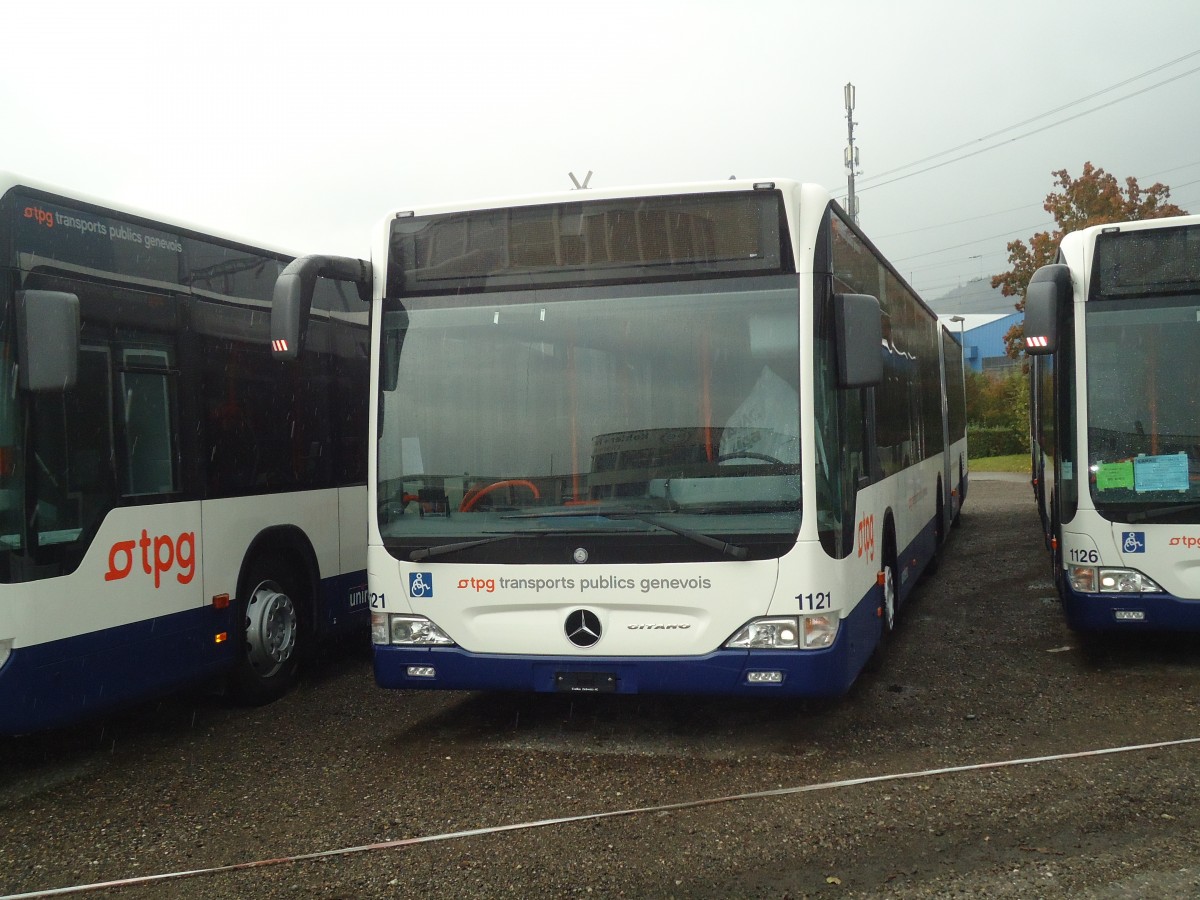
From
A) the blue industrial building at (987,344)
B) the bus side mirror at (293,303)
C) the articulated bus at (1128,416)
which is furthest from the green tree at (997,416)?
the bus side mirror at (293,303)

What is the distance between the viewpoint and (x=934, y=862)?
4.49 meters

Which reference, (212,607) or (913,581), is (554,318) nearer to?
(212,607)

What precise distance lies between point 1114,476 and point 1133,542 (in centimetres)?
43

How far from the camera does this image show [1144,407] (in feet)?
24.8

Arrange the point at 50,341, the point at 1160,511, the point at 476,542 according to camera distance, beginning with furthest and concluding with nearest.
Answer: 1. the point at 1160,511
2. the point at 476,542
3. the point at 50,341

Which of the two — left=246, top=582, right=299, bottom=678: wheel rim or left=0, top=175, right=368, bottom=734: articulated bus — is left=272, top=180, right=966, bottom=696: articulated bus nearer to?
left=0, top=175, right=368, bottom=734: articulated bus

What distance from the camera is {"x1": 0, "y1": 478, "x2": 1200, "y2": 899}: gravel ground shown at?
14.7 ft

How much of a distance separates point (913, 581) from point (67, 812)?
6.77 m

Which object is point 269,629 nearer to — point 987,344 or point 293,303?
point 293,303

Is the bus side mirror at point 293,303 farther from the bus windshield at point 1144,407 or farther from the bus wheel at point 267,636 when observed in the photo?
the bus windshield at point 1144,407

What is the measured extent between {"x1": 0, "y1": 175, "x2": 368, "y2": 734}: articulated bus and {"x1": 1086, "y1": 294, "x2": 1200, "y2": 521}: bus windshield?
16.9 ft

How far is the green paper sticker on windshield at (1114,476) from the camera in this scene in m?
7.56

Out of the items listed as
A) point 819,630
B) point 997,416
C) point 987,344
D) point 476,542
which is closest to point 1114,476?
point 819,630

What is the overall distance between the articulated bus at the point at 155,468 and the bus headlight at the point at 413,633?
1.33m
